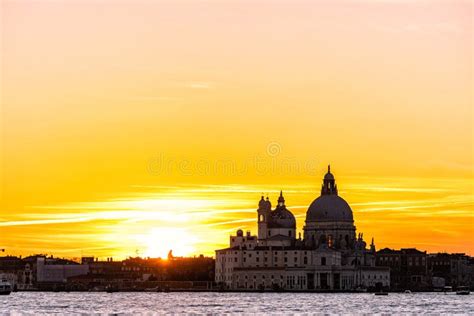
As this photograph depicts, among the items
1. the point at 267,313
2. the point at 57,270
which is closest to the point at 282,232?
the point at 57,270

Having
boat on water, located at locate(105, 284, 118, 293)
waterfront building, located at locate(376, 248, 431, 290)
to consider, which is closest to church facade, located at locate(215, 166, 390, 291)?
boat on water, located at locate(105, 284, 118, 293)

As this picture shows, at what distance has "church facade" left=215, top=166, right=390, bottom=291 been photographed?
14025 cm

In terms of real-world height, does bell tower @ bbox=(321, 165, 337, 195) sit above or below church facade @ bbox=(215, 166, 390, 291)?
above

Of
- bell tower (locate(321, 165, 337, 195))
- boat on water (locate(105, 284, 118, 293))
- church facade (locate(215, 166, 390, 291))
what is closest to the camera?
church facade (locate(215, 166, 390, 291))

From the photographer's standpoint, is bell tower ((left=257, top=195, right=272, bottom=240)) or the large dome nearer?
the large dome

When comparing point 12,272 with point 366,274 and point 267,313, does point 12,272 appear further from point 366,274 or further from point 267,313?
point 267,313

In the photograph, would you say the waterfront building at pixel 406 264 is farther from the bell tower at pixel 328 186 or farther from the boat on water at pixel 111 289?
the boat on water at pixel 111 289

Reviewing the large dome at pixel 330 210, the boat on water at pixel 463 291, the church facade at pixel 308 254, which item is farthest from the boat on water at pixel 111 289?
Answer: the boat on water at pixel 463 291

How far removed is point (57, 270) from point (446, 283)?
4991cm

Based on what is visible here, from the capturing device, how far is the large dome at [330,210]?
142 meters

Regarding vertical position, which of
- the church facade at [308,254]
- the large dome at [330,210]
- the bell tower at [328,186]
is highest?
the bell tower at [328,186]

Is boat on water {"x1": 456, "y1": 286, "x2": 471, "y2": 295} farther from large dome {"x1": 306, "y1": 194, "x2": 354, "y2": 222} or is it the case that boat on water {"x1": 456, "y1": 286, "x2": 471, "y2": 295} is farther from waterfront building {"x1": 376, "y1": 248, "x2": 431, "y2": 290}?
large dome {"x1": 306, "y1": 194, "x2": 354, "y2": 222}

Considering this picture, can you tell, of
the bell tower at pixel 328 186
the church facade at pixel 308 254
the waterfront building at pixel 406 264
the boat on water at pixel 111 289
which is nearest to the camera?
the church facade at pixel 308 254

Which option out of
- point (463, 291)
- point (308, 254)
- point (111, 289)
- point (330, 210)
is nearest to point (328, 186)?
point (330, 210)
